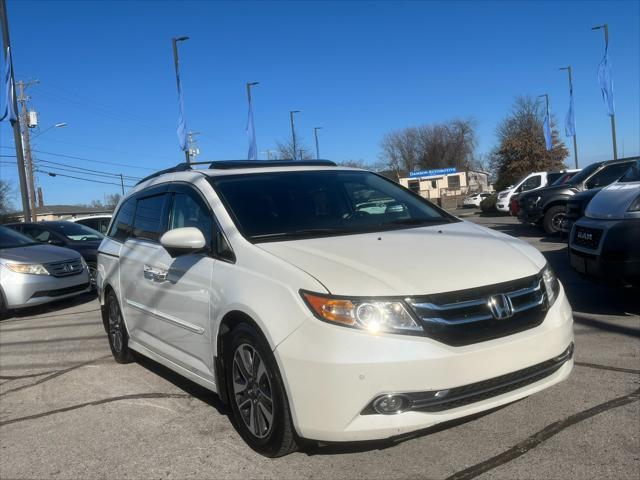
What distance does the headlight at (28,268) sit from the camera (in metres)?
8.70

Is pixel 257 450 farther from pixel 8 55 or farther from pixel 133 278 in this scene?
pixel 8 55

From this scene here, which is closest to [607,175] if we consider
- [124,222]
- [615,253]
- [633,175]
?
[633,175]

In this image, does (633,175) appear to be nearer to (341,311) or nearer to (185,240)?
(341,311)

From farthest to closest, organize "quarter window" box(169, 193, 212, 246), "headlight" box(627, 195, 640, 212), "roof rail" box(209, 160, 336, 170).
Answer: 1. "headlight" box(627, 195, 640, 212)
2. "roof rail" box(209, 160, 336, 170)
3. "quarter window" box(169, 193, 212, 246)

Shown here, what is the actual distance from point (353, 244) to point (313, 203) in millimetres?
817

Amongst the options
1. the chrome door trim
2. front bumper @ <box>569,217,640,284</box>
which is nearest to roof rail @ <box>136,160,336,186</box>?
the chrome door trim

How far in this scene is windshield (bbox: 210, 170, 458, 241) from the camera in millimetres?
3699

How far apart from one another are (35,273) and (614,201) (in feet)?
26.7

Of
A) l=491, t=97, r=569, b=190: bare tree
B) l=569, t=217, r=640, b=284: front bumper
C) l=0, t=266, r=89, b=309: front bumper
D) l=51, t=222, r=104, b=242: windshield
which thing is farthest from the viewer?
l=491, t=97, r=569, b=190: bare tree

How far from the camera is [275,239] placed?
3473mm

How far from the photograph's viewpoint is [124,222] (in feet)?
Answer: 18.4

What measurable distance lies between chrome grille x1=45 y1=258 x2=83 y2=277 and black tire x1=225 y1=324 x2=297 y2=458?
6.69m

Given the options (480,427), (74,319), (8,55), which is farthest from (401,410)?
(8,55)

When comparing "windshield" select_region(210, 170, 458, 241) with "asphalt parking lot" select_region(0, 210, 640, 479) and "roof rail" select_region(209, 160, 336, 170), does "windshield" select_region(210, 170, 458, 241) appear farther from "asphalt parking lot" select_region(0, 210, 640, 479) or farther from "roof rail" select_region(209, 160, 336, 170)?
"asphalt parking lot" select_region(0, 210, 640, 479)
